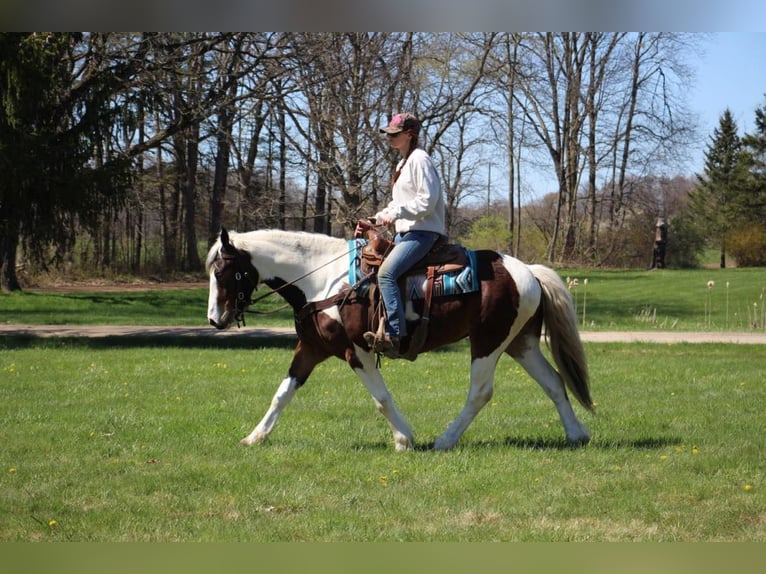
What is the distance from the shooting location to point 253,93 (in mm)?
20297

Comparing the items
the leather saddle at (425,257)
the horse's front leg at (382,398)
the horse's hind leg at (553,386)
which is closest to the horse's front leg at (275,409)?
the horse's front leg at (382,398)

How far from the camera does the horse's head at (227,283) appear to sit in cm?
788

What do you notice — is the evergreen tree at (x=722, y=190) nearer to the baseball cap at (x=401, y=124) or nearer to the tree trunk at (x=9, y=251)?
the tree trunk at (x=9, y=251)

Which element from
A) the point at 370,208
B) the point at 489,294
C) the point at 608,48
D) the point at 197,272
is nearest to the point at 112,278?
the point at 197,272

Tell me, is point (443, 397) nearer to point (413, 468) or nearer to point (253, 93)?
point (413, 468)

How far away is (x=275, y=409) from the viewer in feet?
26.6

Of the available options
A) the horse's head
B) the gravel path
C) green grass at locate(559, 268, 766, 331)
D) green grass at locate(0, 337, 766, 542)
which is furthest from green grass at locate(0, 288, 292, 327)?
the horse's head

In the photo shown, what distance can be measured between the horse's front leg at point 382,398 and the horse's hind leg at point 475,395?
29 centimetres

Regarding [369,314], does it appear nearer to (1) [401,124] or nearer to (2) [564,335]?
(1) [401,124]

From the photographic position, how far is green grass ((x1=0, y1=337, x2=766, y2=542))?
18.9 feet

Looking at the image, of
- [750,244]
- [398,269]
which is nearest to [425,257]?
[398,269]

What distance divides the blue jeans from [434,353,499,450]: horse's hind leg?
79cm

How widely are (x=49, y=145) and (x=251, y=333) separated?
17.9 ft

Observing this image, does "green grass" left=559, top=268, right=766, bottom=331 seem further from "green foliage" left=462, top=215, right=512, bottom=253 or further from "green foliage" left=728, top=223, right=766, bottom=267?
"green foliage" left=728, top=223, right=766, bottom=267
